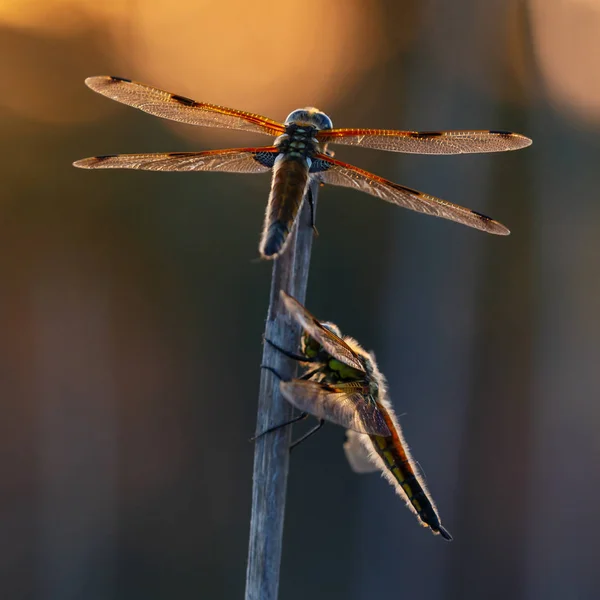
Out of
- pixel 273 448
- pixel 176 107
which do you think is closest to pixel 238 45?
pixel 176 107

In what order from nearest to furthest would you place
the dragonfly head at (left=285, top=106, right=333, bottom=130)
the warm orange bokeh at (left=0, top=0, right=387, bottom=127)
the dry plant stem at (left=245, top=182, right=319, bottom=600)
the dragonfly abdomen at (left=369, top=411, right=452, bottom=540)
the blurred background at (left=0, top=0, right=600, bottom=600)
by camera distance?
the dry plant stem at (left=245, top=182, right=319, bottom=600), the dragonfly abdomen at (left=369, top=411, right=452, bottom=540), the dragonfly head at (left=285, top=106, right=333, bottom=130), the blurred background at (left=0, top=0, right=600, bottom=600), the warm orange bokeh at (left=0, top=0, right=387, bottom=127)

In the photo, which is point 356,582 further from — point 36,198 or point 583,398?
point 36,198

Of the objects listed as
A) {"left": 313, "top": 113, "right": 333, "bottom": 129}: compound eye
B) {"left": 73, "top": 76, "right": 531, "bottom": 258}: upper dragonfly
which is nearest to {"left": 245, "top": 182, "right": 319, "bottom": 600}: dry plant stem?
{"left": 73, "top": 76, "right": 531, "bottom": 258}: upper dragonfly

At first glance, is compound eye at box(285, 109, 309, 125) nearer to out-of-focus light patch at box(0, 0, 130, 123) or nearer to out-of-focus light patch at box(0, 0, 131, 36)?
out-of-focus light patch at box(0, 0, 130, 123)

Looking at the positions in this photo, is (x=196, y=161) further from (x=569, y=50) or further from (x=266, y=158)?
(x=569, y=50)

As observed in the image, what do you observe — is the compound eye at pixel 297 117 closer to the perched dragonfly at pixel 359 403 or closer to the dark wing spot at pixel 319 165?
the dark wing spot at pixel 319 165

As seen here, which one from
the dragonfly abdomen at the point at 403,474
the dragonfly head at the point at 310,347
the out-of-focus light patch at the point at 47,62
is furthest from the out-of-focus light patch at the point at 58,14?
the dragonfly abdomen at the point at 403,474
